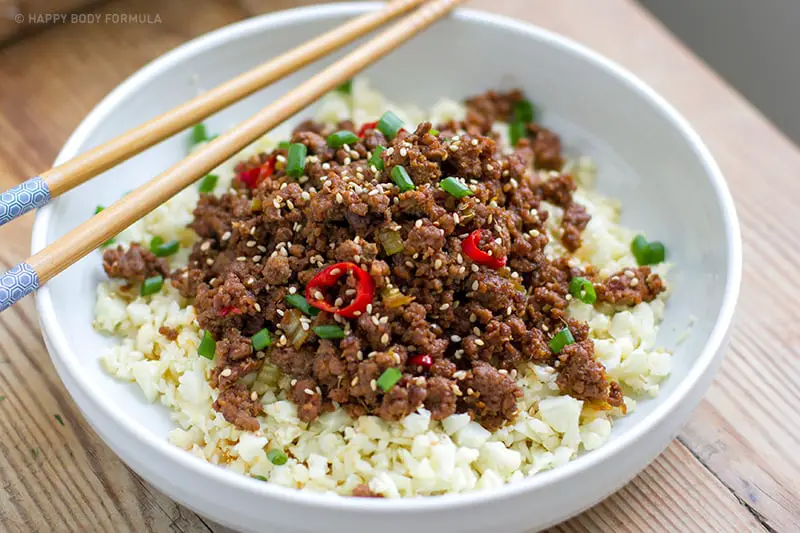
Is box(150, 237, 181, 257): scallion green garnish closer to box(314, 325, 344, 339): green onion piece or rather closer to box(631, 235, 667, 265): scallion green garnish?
box(314, 325, 344, 339): green onion piece

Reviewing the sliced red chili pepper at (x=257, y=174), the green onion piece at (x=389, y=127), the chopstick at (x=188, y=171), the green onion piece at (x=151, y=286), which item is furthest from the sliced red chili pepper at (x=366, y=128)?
the green onion piece at (x=151, y=286)

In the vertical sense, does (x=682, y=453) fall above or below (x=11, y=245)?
above

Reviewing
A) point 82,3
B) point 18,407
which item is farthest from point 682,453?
point 82,3

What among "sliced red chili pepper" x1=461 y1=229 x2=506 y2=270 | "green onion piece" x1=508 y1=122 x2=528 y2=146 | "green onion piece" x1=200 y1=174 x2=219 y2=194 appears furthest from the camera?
"green onion piece" x1=508 y1=122 x2=528 y2=146

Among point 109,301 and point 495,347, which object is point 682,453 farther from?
point 109,301

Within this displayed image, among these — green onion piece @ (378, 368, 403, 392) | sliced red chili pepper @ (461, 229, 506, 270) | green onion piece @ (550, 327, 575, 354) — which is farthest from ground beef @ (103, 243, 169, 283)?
green onion piece @ (550, 327, 575, 354)

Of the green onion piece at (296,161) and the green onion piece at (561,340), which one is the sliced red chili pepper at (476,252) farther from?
the green onion piece at (296,161)

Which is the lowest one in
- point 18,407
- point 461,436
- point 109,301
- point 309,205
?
point 18,407
